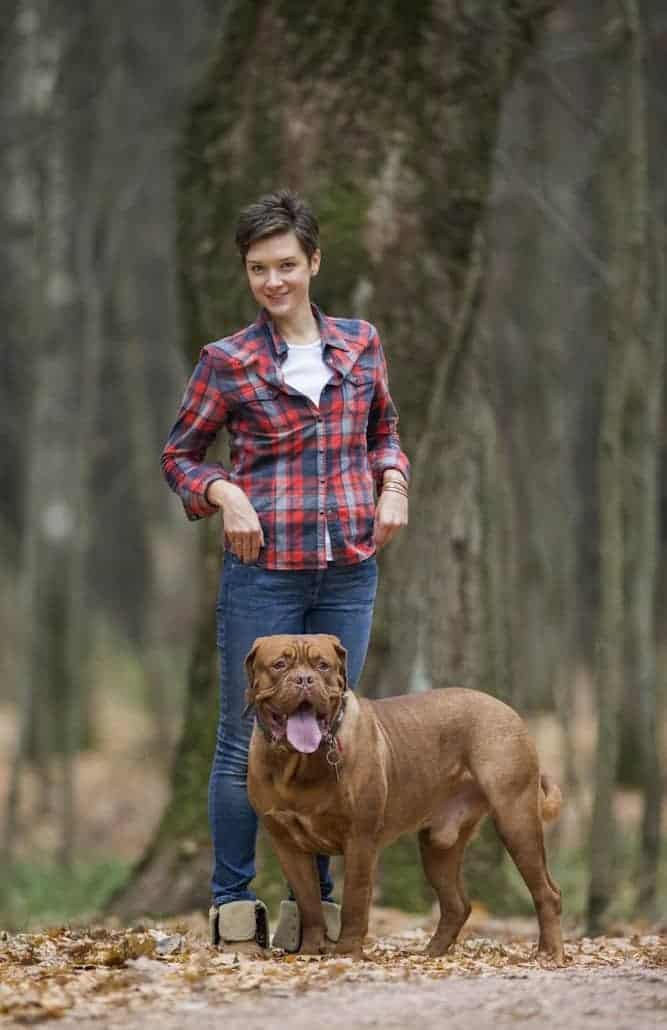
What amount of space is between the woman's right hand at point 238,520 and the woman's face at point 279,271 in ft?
2.21

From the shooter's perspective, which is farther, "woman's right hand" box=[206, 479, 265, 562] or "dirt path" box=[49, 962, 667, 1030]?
"woman's right hand" box=[206, 479, 265, 562]

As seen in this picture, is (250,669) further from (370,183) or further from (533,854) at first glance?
(370,183)

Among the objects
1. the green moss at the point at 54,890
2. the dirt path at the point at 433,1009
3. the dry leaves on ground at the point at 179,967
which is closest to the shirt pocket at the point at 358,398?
the dry leaves on ground at the point at 179,967

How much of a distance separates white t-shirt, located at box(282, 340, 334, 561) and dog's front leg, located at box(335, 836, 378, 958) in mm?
1011

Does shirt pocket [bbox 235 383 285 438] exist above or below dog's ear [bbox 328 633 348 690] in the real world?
above

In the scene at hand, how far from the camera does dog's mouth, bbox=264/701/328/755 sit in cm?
623

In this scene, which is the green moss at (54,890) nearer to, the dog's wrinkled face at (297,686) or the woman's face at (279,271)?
the dog's wrinkled face at (297,686)

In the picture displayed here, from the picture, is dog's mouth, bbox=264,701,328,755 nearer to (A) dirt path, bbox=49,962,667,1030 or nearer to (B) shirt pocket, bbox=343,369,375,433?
(A) dirt path, bbox=49,962,667,1030

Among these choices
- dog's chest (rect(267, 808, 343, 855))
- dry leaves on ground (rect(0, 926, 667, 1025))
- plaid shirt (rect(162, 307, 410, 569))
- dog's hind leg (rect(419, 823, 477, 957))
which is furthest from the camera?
dog's hind leg (rect(419, 823, 477, 957))

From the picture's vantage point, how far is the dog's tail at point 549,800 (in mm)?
7188

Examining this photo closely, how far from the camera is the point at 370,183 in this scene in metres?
9.47

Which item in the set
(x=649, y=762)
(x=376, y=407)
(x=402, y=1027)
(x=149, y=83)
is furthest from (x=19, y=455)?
(x=402, y=1027)

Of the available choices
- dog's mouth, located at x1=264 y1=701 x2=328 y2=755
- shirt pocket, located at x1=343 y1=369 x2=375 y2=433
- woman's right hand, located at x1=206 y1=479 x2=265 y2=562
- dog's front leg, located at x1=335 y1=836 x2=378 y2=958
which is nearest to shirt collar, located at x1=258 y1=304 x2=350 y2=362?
shirt pocket, located at x1=343 y1=369 x2=375 y2=433

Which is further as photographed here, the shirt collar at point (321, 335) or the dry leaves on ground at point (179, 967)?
the shirt collar at point (321, 335)
